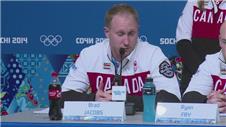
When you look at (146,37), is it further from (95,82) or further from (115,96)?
(115,96)

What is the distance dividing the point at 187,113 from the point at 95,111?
0.36 metres

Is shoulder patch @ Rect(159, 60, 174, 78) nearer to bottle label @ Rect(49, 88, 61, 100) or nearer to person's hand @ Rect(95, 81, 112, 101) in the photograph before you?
person's hand @ Rect(95, 81, 112, 101)

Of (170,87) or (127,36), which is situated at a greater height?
(127,36)

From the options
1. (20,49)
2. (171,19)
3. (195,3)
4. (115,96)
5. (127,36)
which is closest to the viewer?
(115,96)

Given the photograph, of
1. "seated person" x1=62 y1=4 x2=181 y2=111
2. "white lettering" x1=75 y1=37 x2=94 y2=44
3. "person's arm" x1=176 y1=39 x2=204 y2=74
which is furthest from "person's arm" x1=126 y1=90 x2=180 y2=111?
"white lettering" x1=75 y1=37 x2=94 y2=44

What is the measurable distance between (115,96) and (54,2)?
1855 millimetres

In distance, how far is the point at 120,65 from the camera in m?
3.04

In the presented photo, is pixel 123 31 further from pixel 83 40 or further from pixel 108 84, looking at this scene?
pixel 83 40

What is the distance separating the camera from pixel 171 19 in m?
3.89

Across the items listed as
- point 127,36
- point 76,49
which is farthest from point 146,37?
point 127,36

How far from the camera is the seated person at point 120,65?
9.51ft

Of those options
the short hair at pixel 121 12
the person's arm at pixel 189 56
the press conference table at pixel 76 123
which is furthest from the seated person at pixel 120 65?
the press conference table at pixel 76 123

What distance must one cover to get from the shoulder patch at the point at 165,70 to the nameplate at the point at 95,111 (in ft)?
2.59

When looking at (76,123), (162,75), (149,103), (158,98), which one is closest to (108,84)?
(162,75)
